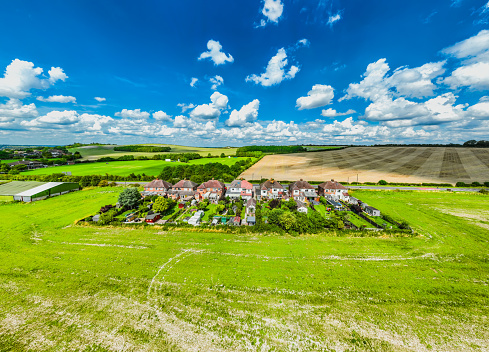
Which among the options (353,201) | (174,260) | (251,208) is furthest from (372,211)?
(174,260)

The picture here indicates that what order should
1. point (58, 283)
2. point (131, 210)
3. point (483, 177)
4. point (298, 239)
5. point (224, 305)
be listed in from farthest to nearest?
point (483, 177) < point (131, 210) < point (298, 239) < point (58, 283) < point (224, 305)

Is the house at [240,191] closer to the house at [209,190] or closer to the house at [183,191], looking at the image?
the house at [209,190]

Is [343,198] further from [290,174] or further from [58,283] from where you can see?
[58,283]

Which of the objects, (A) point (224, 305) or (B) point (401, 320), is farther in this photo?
(A) point (224, 305)

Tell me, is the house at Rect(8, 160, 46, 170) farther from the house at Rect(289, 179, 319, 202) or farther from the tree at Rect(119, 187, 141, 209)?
the house at Rect(289, 179, 319, 202)

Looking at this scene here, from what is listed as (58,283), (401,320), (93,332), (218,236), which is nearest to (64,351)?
(93,332)

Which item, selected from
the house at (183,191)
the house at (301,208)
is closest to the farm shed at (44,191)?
the house at (183,191)
